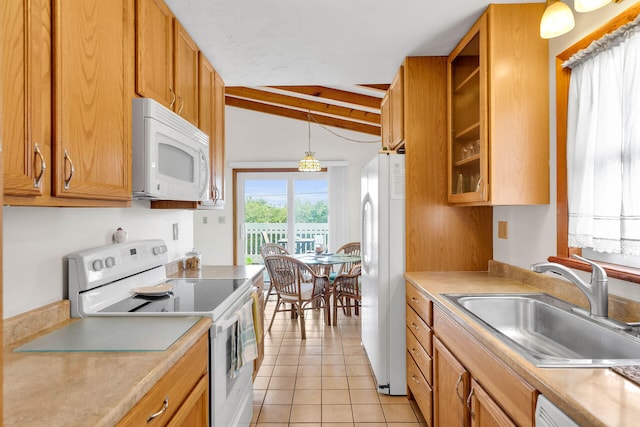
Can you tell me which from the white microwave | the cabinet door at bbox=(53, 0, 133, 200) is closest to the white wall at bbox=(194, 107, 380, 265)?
the white microwave

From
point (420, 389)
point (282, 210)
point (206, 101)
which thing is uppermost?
point (206, 101)

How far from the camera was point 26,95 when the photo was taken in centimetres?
97

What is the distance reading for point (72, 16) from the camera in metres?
1.15

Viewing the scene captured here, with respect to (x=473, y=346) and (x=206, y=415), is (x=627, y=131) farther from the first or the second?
(x=206, y=415)

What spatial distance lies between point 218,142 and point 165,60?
94 centimetres

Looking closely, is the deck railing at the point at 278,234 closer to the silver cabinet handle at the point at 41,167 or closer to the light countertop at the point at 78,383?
the light countertop at the point at 78,383

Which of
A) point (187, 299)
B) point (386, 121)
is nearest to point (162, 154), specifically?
point (187, 299)

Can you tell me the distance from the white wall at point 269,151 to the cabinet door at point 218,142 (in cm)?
290

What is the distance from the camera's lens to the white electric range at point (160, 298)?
4.91ft

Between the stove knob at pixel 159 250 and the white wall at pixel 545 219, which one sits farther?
the stove knob at pixel 159 250

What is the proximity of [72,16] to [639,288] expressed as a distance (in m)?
2.11

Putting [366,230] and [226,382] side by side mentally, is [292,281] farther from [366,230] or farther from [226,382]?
[226,382]

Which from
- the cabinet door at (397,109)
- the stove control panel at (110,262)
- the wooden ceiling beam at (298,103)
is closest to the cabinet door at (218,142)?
the stove control panel at (110,262)

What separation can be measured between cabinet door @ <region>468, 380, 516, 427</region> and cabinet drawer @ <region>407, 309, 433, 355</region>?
541mm
